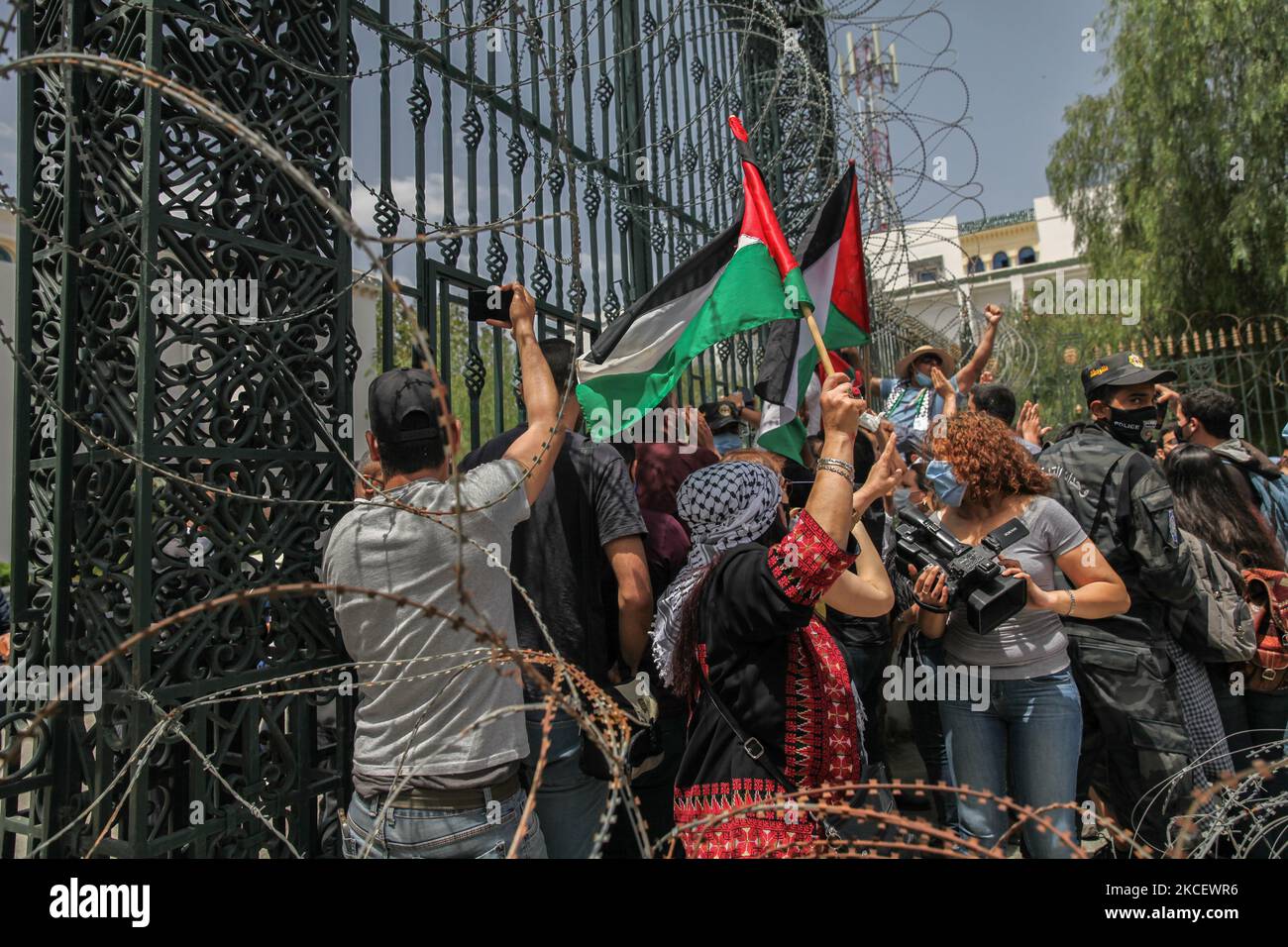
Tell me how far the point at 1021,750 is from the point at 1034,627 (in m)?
0.44

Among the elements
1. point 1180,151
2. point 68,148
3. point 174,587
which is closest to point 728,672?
point 174,587

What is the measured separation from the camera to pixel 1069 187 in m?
15.8

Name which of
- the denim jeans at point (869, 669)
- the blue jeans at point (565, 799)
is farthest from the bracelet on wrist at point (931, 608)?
the blue jeans at point (565, 799)

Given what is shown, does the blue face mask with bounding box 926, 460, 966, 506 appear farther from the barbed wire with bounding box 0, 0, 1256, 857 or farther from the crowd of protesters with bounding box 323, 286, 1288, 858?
the barbed wire with bounding box 0, 0, 1256, 857

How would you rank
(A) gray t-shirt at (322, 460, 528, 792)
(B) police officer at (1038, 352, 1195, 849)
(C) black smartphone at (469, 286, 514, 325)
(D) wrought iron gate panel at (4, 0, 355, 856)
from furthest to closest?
(B) police officer at (1038, 352, 1195, 849) → (C) black smartphone at (469, 286, 514, 325) → (D) wrought iron gate panel at (4, 0, 355, 856) → (A) gray t-shirt at (322, 460, 528, 792)

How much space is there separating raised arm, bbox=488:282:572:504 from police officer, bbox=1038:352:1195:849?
2.17m

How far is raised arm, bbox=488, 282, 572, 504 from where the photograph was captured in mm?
2266

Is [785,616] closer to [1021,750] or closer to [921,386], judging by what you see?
[1021,750]

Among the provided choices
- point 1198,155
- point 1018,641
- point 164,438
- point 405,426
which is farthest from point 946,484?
point 1198,155

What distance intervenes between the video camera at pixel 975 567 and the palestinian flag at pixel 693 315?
964 millimetres

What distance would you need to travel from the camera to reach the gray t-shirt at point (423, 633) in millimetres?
2002

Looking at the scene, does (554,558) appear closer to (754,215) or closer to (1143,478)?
(754,215)

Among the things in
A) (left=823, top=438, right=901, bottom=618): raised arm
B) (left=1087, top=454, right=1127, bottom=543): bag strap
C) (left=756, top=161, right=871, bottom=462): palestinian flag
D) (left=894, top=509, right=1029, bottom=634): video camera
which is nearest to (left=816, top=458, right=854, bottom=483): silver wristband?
(left=823, top=438, right=901, bottom=618): raised arm
